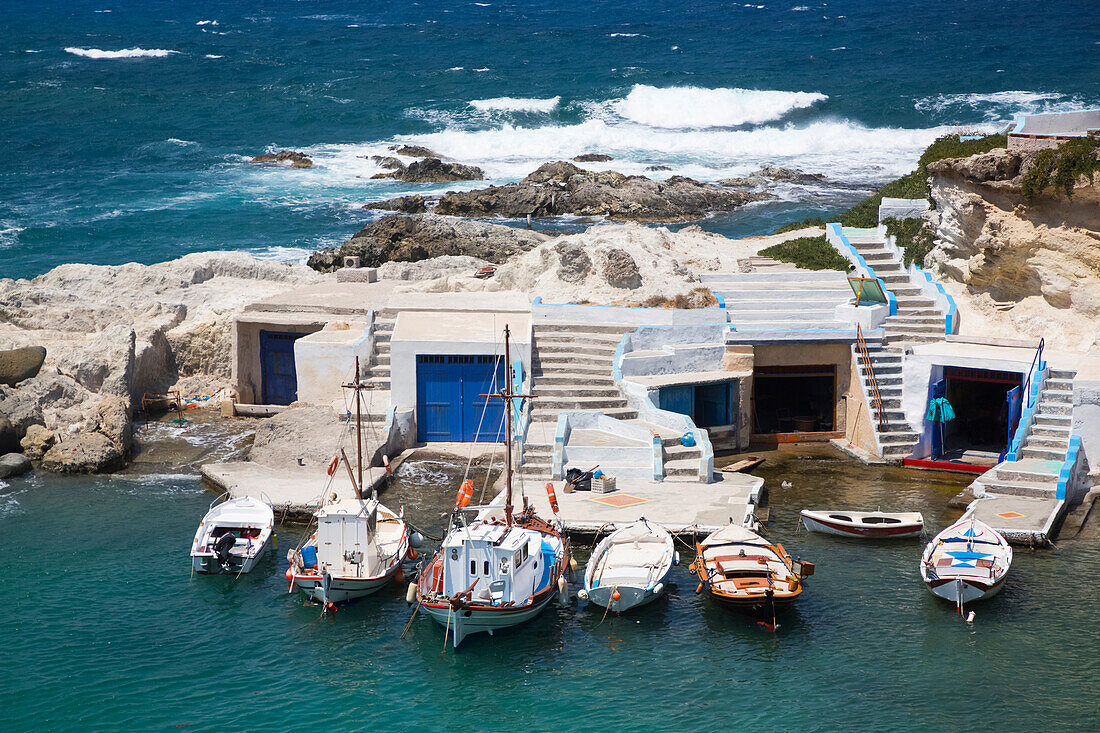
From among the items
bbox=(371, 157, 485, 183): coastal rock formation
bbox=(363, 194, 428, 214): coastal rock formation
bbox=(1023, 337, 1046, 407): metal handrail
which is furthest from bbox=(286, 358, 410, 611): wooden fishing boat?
bbox=(371, 157, 485, 183): coastal rock formation

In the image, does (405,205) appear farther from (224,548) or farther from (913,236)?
(224,548)

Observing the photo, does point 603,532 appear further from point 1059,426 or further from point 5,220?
point 5,220

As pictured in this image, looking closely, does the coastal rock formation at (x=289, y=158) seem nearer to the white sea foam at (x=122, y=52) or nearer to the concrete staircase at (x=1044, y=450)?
the white sea foam at (x=122, y=52)

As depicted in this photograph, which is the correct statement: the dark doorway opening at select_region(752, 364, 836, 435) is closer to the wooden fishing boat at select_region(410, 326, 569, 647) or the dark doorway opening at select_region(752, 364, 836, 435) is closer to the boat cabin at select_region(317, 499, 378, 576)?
the wooden fishing boat at select_region(410, 326, 569, 647)

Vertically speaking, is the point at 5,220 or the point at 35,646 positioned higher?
the point at 5,220

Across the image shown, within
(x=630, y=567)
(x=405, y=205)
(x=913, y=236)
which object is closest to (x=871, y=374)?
(x=913, y=236)

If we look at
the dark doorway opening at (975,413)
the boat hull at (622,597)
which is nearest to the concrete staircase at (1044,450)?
the dark doorway opening at (975,413)

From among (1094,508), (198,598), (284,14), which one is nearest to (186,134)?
(284,14)
